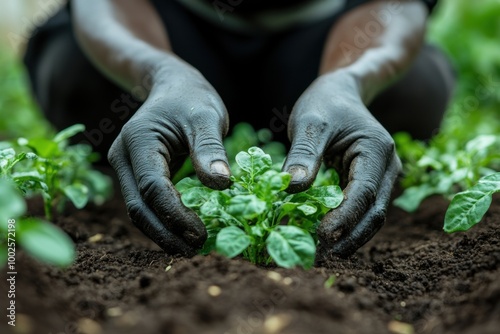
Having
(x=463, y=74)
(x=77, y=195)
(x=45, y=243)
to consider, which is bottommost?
(x=463, y=74)

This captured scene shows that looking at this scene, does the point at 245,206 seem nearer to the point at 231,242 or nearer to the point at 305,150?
the point at 231,242

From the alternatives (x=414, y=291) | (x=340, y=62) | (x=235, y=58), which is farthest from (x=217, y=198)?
(x=235, y=58)

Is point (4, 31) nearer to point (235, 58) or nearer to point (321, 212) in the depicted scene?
point (235, 58)

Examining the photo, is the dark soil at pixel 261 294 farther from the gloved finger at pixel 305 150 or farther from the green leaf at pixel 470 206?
the gloved finger at pixel 305 150

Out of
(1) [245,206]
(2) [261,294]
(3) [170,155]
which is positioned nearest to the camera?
(2) [261,294]

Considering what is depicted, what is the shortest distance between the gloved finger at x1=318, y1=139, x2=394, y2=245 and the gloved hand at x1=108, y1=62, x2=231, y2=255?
0.27 metres

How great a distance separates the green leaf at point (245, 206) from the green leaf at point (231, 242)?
0.16ft

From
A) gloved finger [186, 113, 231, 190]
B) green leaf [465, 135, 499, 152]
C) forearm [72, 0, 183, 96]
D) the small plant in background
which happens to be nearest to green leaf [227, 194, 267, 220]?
gloved finger [186, 113, 231, 190]

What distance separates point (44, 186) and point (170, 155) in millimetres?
354

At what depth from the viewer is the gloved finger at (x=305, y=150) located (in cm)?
139

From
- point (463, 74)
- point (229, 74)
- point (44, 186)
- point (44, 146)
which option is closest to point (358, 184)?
point (44, 186)

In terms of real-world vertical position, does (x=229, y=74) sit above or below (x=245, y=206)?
below

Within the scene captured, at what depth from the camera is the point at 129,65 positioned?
197cm

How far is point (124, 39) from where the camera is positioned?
207 cm
